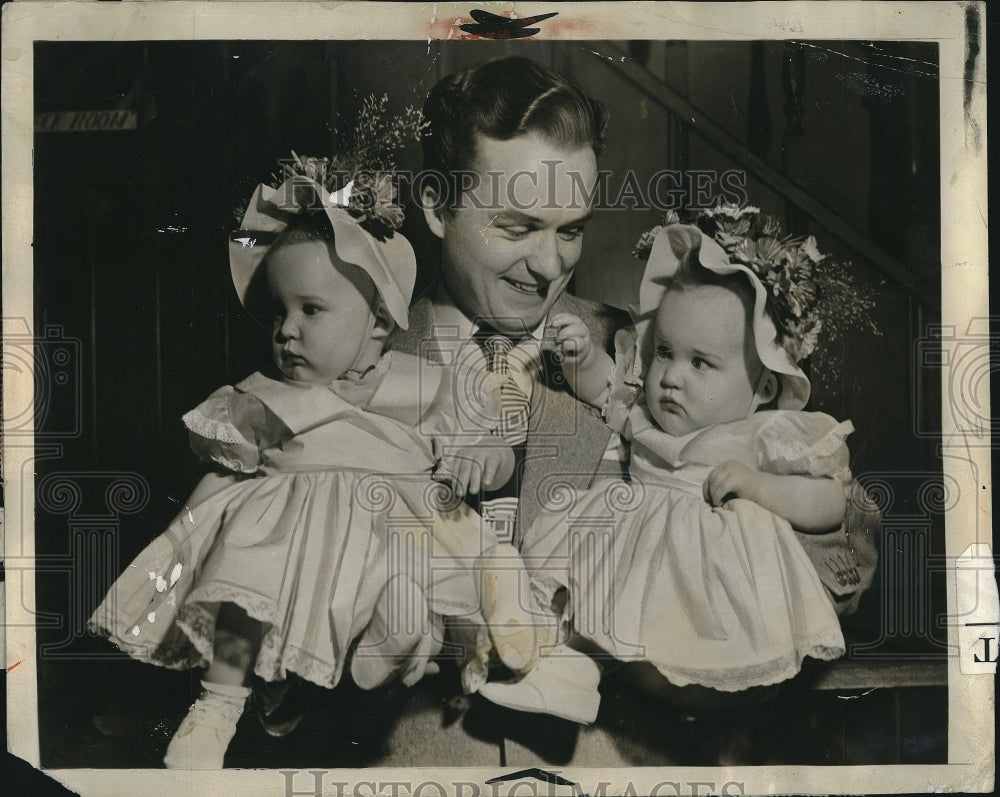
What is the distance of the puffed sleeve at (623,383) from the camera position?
331 centimetres

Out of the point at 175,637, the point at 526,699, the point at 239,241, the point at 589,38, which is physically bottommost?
the point at 526,699

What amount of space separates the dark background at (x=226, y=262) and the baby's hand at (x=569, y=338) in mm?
116

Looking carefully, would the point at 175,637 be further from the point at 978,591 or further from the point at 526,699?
the point at 978,591

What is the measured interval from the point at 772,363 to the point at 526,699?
4.47 ft

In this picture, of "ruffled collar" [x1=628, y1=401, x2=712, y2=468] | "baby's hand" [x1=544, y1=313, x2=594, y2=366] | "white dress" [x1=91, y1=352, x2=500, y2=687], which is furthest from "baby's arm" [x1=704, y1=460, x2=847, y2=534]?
"white dress" [x1=91, y1=352, x2=500, y2=687]

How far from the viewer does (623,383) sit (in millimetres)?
3326

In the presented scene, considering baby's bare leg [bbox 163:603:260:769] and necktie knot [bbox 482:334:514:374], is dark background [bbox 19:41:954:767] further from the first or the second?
necktie knot [bbox 482:334:514:374]

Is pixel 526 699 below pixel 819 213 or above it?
below

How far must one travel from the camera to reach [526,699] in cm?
325

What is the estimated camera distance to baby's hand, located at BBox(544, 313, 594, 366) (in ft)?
10.9

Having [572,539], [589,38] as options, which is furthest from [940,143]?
[572,539]

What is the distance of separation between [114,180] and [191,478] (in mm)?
1026

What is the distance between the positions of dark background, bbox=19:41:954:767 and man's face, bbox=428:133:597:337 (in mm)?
87

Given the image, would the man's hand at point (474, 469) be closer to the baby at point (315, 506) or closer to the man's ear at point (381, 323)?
the baby at point (315, 506)
